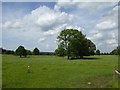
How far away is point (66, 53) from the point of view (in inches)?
4026

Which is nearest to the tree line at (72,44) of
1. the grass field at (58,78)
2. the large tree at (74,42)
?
the large tree at (74,42)

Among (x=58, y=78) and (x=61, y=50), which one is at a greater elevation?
(x=61, y=50)

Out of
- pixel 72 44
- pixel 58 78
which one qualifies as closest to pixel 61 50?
pixel 72 44

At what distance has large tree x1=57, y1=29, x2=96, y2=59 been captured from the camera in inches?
4019

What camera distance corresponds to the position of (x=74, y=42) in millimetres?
102688

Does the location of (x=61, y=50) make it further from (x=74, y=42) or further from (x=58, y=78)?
(x=58, y=78)

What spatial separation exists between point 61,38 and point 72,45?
514 centimetres

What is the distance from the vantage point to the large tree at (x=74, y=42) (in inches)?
4019

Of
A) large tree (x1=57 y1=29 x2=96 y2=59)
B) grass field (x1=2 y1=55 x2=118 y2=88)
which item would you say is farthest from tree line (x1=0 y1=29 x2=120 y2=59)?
grass field (x1=2 y1=55 x2=118 y2=88)

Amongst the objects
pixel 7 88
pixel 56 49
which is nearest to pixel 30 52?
pixel 56 49

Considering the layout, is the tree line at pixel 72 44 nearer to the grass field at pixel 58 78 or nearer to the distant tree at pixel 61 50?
the distant tree at pixel 61 50

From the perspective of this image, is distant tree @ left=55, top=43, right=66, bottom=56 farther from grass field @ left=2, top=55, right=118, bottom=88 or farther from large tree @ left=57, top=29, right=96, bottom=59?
grass field @ left=2, top=55, right=118, bottom=88

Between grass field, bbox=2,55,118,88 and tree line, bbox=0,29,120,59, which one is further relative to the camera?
tree line, bbox=0,29,120,59

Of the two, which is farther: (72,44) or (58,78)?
(72,44)
